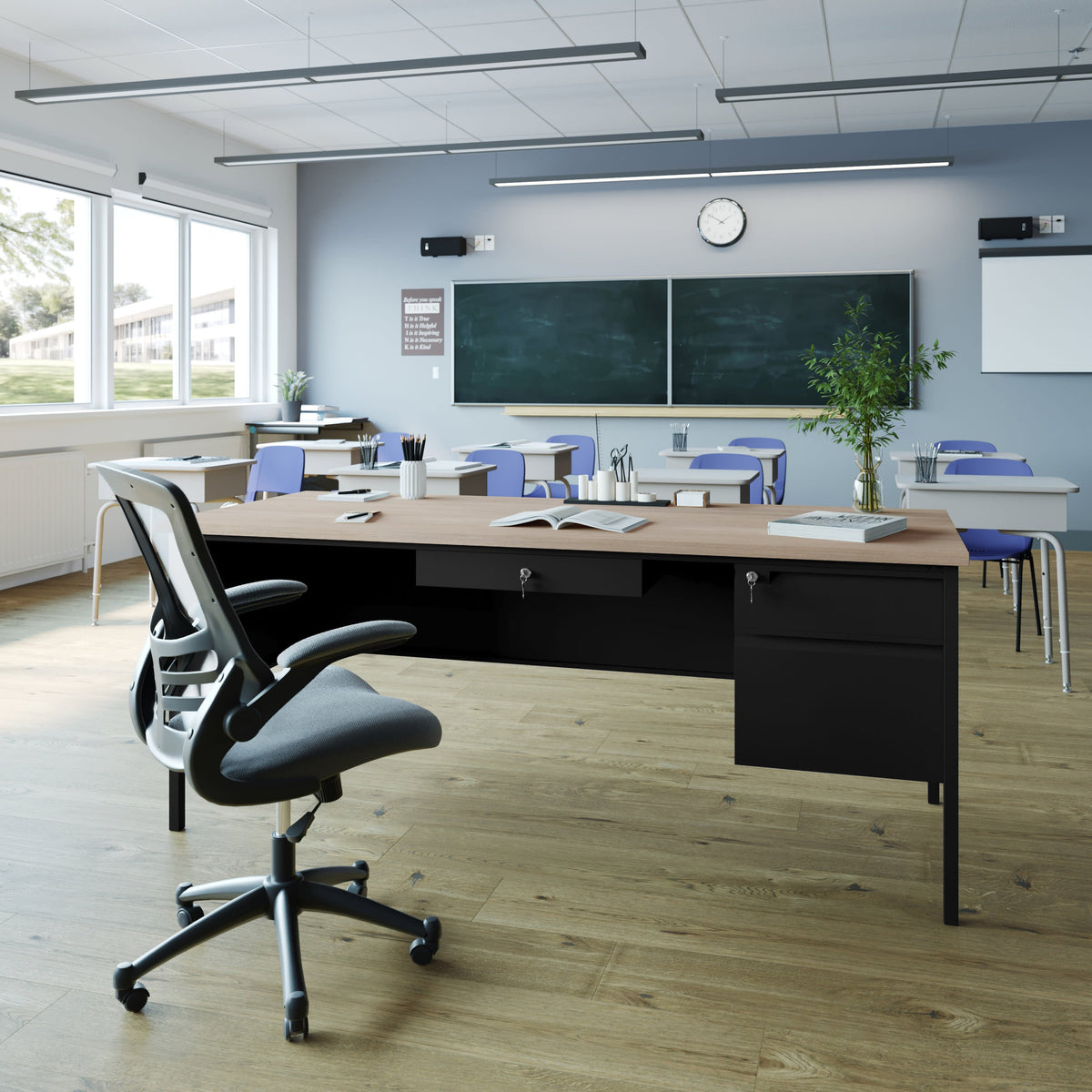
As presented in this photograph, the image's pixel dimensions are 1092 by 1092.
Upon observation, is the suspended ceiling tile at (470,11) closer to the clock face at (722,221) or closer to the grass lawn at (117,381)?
the clock face at (722,221)

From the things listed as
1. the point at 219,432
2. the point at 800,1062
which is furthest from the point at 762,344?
the point at 800,1062

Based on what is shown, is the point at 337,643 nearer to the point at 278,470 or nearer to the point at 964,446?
the point at 278,470

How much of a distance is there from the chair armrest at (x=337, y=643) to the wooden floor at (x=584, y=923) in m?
0.69

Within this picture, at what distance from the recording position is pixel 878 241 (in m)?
8.16

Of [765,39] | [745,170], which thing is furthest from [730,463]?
[745,170]

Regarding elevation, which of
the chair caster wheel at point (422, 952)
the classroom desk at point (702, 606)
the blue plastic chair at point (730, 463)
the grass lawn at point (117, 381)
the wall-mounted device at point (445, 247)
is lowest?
the chair caster wheel at point (422, 952)

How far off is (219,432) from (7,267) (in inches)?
84.1

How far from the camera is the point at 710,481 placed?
212 inches

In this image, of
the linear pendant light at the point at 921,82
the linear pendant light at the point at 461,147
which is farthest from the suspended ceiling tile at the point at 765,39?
the linear pendant light at the point at 461,147

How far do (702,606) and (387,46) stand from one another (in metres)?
4.43

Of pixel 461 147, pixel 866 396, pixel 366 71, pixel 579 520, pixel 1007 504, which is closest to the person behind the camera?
pixel 579 520

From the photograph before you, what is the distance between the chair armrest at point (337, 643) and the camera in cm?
191

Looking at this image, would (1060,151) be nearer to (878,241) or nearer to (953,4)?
(878,241)

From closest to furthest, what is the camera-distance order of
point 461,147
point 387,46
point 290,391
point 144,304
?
point 387,46
point 461,147
point 144,304
point 290,391
